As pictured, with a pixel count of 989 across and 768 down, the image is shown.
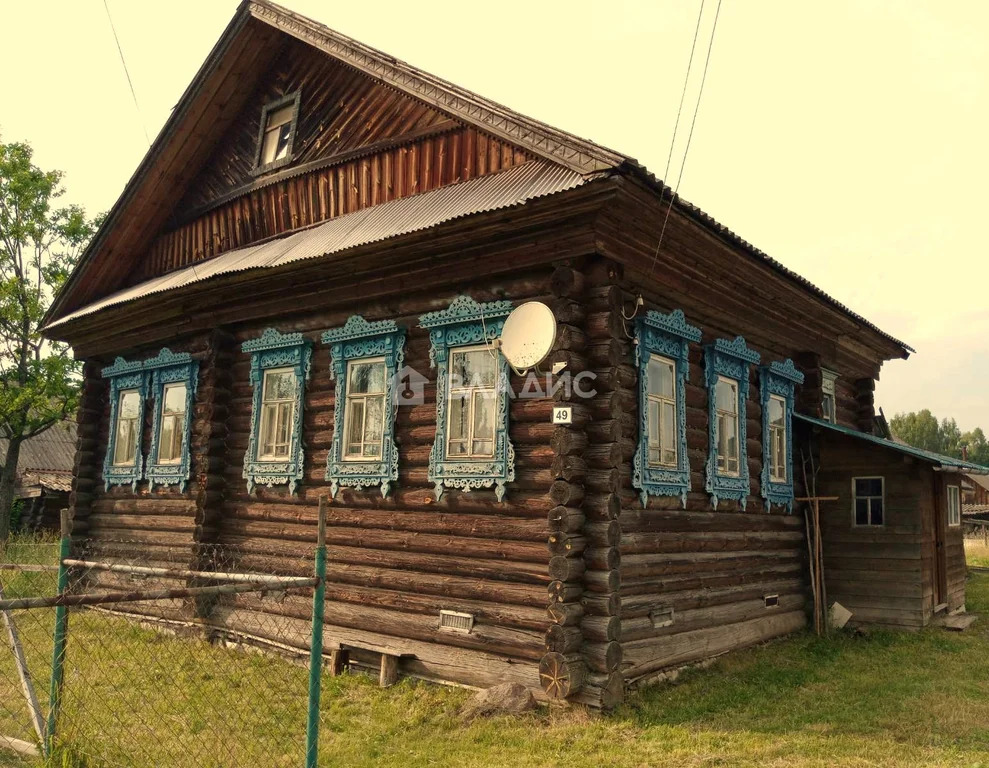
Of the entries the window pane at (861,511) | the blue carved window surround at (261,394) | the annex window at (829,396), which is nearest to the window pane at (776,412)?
the window pane at (861,511)

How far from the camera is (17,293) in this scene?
73.9 ft

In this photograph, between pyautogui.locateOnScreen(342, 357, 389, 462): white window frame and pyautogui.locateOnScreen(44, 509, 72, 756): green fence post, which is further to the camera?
pyautogui.locateOnScreen(342, 357, 389, 462): white window frame

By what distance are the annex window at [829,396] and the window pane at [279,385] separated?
843 centimetres

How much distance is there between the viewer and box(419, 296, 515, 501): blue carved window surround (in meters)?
7.86

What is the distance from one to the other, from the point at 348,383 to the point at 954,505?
34.3ft

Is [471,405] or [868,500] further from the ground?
[471,405]

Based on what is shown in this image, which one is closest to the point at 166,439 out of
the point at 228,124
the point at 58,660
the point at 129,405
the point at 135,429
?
the point at 135,429

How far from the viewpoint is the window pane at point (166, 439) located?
12.1m

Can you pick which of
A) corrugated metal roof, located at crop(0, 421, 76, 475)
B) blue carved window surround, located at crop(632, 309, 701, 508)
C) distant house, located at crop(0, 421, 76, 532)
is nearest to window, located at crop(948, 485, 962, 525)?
blue carved window surround, located at crop(632, 309, 701, 508)

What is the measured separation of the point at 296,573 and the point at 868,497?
809 cm

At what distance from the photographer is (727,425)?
32.8 feet

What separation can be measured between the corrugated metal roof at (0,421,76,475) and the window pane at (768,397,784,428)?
24691mm

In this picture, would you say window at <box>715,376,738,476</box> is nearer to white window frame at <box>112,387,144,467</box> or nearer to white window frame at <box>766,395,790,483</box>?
white window frame at <box>766,395,790,483</box>

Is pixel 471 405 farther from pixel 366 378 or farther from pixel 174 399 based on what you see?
pixel 174 399
